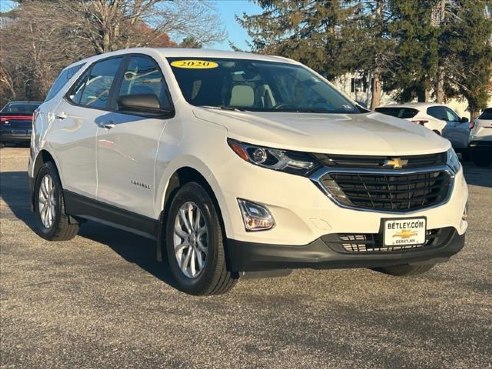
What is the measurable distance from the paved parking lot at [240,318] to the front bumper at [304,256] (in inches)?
13.3

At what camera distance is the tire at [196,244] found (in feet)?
15.5

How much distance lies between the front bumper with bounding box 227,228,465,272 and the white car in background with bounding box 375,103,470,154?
14.1m

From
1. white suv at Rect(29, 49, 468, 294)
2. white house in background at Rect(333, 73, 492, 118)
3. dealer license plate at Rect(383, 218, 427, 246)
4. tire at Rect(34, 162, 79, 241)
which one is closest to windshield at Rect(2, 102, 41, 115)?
white house in background at Rect(333, 73, 492, 118)

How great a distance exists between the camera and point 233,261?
4598 mm

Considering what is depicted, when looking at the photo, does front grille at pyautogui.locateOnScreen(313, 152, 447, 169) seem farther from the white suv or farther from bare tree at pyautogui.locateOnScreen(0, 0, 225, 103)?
bare tree at pyautogui.locateOnScreen(0, 0, 225, 103)

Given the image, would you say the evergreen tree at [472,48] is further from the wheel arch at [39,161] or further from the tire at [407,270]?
the tire at [407,270]

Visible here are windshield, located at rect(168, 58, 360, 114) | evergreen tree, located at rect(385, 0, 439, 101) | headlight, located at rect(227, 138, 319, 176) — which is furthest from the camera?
evergreen tree, located at rect(385, 0, 439, 101)

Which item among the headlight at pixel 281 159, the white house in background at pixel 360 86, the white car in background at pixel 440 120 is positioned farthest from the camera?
the white house in background at pixel 360 86

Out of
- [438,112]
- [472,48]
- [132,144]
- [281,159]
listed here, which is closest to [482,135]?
[438,112]

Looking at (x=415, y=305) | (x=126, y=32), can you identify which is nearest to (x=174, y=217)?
(x=415, y=305)

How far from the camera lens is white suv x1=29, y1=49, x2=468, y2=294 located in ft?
14.6

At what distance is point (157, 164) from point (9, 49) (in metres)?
36.8

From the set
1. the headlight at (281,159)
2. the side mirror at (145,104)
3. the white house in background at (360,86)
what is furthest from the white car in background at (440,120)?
the white house in background at (360,86)

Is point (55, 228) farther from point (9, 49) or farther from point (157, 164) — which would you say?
point (9, 49)
